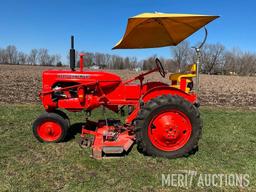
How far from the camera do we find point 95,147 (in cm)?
527

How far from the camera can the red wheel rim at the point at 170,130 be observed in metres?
5.21

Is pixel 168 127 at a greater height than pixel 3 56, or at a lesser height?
lesser

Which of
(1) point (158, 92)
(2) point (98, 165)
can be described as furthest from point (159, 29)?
(2) point (98, 165)

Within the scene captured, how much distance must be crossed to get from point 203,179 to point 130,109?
2.58 meters

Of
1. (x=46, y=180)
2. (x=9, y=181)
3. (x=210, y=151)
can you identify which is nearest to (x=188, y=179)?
(x=210, y=151)

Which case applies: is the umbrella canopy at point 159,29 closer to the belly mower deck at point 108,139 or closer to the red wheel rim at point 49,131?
the belly mower deck at point 108,139

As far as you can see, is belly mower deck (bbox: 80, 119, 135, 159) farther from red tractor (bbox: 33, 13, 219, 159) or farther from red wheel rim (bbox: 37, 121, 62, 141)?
red wheel rim (bbox: 37, 121, 62, 141)

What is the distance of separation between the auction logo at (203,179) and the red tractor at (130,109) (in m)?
0.73

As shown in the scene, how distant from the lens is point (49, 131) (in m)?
5.95

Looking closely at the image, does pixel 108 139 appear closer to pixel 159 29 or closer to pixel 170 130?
pixel 170 130

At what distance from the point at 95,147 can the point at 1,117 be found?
13.3ft

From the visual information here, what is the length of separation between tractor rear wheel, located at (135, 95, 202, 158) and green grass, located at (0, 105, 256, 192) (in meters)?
0.20

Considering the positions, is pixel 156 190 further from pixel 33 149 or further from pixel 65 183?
pixel 33 149

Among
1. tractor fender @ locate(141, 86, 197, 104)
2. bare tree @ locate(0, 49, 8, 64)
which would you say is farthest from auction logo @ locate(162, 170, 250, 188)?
bare tree @ locate(0, 49, 8, 64)
